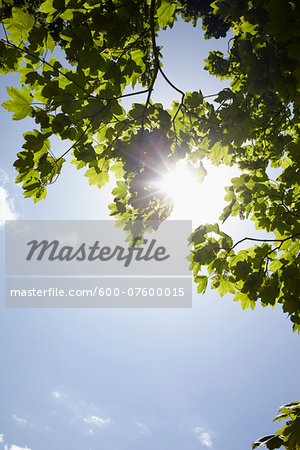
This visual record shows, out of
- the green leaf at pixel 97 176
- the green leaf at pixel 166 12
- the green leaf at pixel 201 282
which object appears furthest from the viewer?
the green leaf at pixel 97 176

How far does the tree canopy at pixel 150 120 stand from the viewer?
192 centimetres

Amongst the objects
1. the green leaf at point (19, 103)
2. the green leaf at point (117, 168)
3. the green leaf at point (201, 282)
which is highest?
the green leaf at point (117, 168)

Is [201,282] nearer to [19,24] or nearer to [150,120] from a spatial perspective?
[150,120]

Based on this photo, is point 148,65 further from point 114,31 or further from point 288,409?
point 288,409

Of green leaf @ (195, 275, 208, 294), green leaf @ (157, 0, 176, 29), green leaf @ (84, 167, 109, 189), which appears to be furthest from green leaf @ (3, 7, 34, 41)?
green leaf @ (195, 275, 208, 294)

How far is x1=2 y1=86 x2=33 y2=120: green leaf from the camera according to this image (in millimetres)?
2168

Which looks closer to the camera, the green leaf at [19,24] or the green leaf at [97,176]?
the green leaf at [19,24]

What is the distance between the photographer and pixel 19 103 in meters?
2.19

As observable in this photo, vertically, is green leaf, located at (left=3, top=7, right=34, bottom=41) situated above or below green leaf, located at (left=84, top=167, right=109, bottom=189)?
above

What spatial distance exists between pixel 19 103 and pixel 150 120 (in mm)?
1314

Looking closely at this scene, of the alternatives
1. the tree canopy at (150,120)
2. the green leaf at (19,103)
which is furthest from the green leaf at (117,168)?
the green leaf at (19,103)

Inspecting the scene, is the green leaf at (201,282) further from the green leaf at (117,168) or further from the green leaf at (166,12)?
the green leaf at (166,12)

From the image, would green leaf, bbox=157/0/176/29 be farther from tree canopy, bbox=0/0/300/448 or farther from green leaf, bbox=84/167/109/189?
green leaf, bbox=84/167/109/189

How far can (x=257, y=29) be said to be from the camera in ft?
7.61
